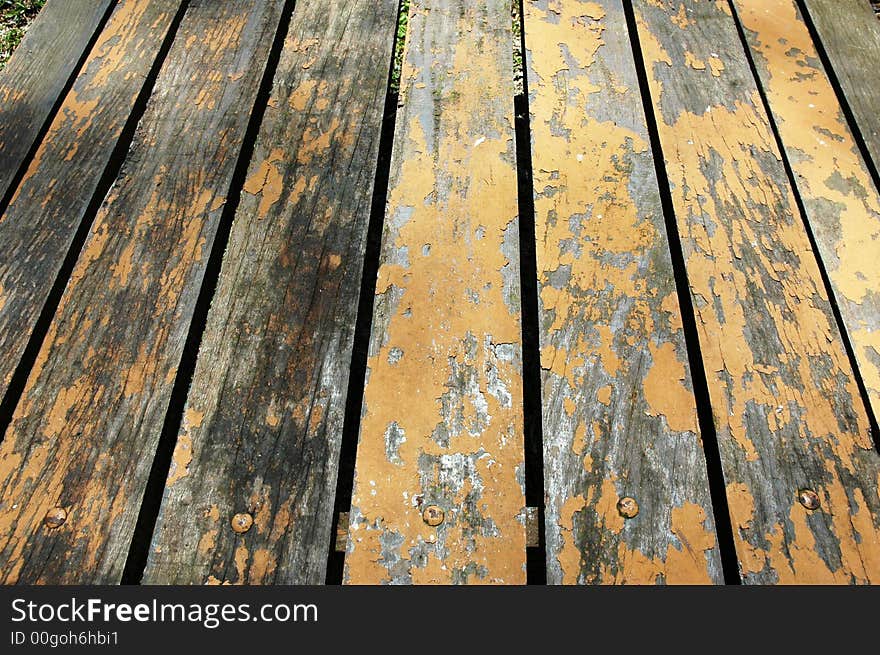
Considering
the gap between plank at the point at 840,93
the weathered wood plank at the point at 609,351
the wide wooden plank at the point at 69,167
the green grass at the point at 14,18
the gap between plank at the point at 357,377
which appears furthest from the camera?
the green grass at the point at 14,18

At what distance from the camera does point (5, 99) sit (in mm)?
1557

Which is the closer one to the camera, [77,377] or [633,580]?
[633,580]

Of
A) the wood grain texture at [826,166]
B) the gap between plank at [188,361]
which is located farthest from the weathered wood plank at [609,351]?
the gap between plank at [188,361]

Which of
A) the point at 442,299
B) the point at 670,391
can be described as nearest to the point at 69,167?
the point at 442,299

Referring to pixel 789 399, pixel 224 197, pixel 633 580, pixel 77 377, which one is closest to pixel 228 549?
pixel 77 377

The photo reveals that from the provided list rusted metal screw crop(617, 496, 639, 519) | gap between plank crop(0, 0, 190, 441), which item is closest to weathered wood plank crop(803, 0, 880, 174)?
rusted metal screw crop(617, 496, 639, 519)

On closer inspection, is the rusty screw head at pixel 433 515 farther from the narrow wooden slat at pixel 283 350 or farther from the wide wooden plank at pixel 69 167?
the wide wooden plank at pixel 69 167

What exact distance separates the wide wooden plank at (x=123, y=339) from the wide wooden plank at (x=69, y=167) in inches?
1.8

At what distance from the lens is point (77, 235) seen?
1.32 metres

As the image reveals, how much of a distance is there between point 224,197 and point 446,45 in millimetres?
655

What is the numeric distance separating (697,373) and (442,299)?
449mm

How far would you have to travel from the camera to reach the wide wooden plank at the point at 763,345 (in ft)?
3.28

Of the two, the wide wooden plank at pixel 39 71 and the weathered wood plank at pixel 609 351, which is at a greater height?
the wide wooden plank at pixel 39 71

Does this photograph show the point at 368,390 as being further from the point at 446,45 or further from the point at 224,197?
the point at 446,45
